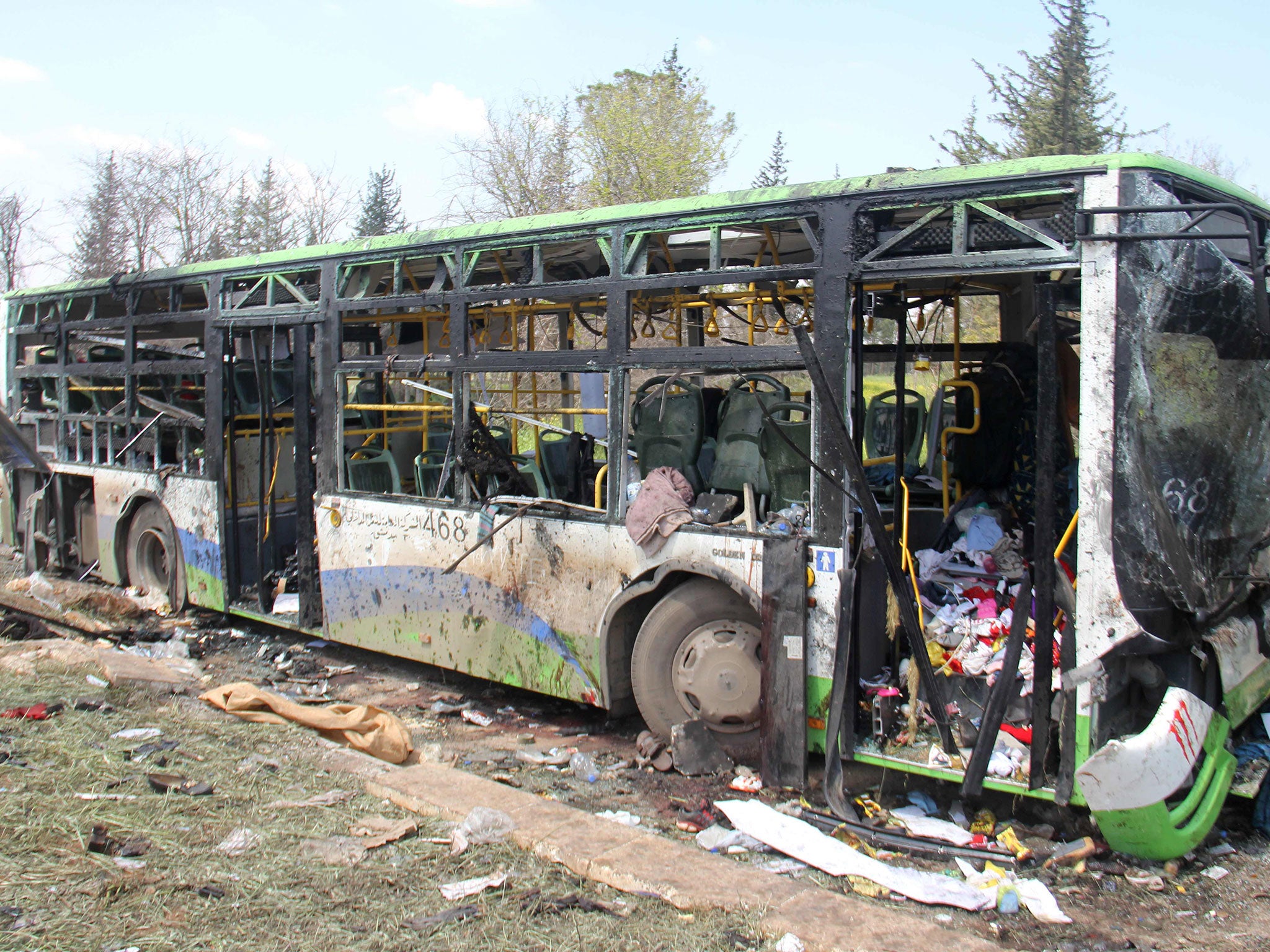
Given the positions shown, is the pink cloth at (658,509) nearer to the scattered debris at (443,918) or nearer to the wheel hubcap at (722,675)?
the wheel hubcap at (722,675)

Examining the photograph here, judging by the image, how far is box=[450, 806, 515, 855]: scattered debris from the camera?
12.8ft

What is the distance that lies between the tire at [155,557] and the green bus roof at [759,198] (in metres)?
2.62

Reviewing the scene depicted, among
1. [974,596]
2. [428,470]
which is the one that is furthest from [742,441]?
[428,470]

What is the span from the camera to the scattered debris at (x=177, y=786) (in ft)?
14.1

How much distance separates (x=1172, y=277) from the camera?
4.03 meters

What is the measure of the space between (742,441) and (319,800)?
2.71 m

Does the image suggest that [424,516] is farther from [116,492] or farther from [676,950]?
[116,492]

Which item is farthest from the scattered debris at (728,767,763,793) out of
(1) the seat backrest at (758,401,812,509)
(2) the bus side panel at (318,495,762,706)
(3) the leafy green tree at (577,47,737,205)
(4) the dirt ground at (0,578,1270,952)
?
(3) the leafy green tree at (577,47,737,205)

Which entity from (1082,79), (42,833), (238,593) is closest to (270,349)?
(238,593)

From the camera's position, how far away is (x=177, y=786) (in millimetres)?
4316

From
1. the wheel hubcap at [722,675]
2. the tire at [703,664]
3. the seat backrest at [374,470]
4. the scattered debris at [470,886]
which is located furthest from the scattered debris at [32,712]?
the wheel hubcap at [722,675]

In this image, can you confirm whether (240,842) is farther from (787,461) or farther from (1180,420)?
(1180,420)

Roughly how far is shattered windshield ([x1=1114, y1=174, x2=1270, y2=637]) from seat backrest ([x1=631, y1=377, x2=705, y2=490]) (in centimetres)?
230

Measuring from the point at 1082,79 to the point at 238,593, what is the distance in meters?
22.6
